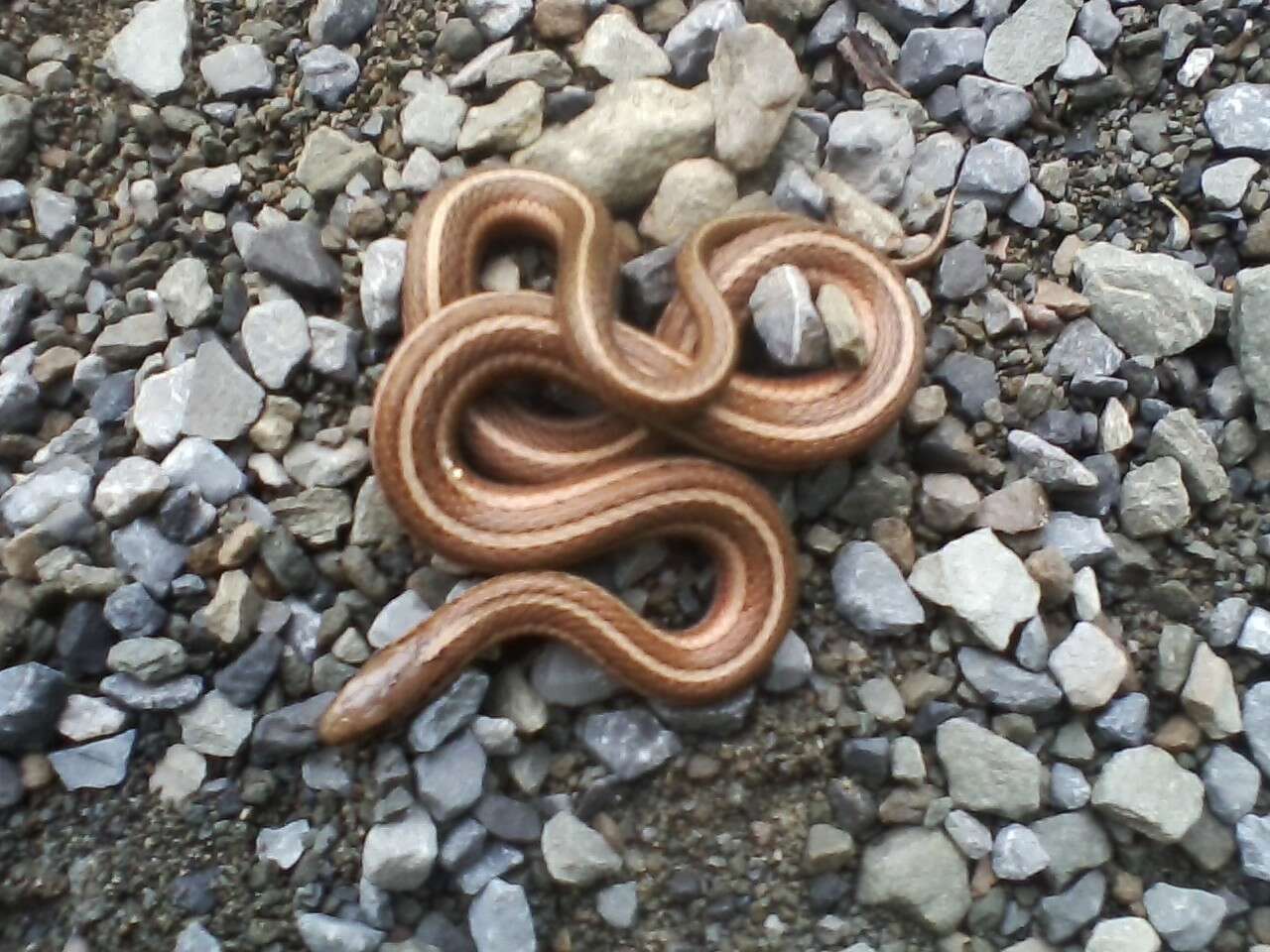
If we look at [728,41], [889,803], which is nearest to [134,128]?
[728,41]

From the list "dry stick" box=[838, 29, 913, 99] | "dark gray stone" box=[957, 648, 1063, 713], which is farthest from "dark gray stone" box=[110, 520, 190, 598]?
"dry stick" box=[838, 29, 913, 99]

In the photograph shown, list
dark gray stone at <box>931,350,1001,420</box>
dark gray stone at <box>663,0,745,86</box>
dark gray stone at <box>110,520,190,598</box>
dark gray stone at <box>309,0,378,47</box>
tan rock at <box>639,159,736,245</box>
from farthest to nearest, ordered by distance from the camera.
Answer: dark gray stone at <box>309,0,378,47</box> < dark gray stone at <box>663,0,745,86</box> < tan rock at <box>639,159,736,245</box> < dark gray stone at <box>931,350,1001,420</box> < dark gray stone at <box>110,520,190,598</box>

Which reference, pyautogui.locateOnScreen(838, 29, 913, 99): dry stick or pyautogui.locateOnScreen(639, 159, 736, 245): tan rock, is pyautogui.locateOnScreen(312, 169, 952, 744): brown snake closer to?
pyautogui.locateOnScreen(639, 159, 736, 245): tan rock

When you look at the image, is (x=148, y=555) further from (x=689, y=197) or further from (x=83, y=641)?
(x=689, y=197)

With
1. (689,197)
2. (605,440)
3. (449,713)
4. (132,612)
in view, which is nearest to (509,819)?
(449,713)

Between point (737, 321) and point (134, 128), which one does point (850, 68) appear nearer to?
point (737, 321)

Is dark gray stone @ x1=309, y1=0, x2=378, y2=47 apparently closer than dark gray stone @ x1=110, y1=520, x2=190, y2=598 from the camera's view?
No
